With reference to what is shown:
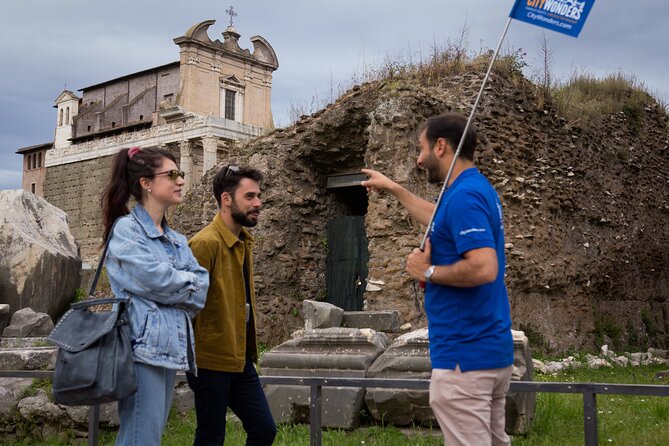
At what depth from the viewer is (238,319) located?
3713 mm

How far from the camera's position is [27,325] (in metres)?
7.79

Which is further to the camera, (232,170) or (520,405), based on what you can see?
(520,405)

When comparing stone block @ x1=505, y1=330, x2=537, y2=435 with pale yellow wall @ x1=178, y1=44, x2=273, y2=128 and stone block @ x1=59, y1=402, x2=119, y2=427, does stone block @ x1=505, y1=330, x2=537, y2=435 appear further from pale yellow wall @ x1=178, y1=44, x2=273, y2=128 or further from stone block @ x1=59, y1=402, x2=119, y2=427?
pale yellow wall @ x1=178, y1=44, x2=273, y2=128

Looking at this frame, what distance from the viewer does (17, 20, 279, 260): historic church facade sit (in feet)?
102

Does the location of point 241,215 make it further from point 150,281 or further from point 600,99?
point 600,99

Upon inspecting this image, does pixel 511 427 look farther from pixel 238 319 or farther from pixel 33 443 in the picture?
pixel 33 443

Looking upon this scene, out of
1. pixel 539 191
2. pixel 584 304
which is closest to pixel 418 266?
pixel 539 191

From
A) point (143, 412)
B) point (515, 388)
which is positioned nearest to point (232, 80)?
point (515, 388)

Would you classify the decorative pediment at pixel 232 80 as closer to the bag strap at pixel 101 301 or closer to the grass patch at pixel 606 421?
the grass patch at pixel 606 421

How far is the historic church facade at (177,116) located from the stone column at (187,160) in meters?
0.04

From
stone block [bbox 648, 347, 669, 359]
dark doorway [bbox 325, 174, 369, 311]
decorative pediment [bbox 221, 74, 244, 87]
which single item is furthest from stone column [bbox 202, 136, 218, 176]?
stone block [bbox 648, 347, 669, 359]

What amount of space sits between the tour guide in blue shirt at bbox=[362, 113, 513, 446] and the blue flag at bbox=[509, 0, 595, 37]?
3.43 feet

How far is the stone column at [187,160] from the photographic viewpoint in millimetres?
30406

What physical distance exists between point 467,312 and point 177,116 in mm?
33803
